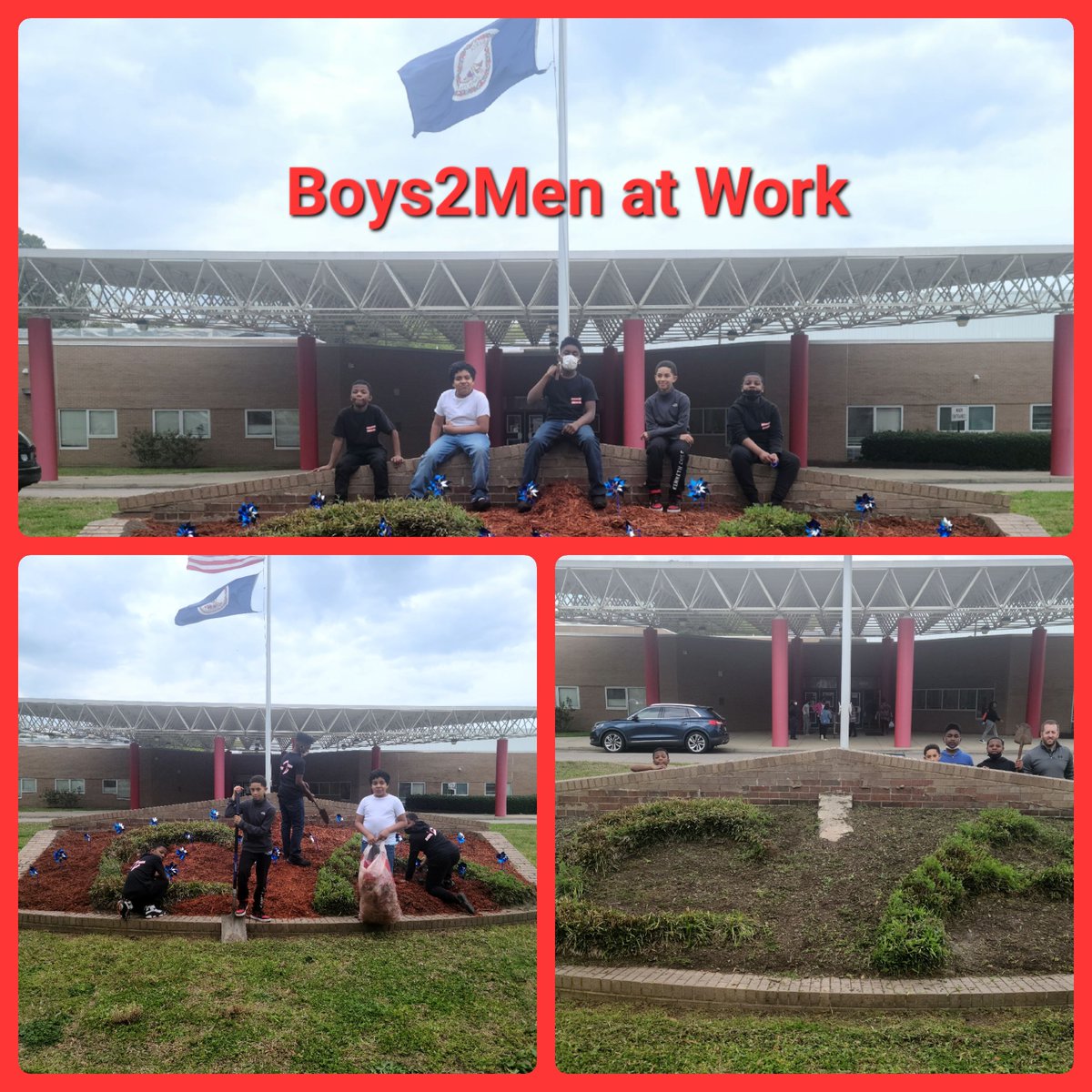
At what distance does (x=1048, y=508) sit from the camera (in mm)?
13289

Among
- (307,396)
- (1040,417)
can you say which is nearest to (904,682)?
(1040,417)

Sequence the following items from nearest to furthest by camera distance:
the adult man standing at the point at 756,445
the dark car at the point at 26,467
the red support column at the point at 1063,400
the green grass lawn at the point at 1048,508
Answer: the adult man standing at the point at 756,445 < the dark car at the point at 26,467 < the green grass lawn at the point at 1048,508 < the red support column at the point at 1063,400

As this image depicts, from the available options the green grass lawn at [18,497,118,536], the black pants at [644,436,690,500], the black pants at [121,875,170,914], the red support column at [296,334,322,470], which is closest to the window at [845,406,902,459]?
the red support column at [296,334,322,470]

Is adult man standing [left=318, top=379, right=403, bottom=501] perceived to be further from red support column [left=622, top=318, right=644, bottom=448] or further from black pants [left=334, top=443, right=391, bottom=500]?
red support column [left=622, top=318, right=644, bottom=448]

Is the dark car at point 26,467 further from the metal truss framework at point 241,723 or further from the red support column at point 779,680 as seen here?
the red support column at point 779,680

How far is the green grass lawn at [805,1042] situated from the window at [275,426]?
71.8 ft

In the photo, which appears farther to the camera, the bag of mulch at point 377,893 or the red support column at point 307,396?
the red support column at point 307,396

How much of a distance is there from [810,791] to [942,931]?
1294 mm

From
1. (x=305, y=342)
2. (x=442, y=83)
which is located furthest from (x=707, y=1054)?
(x=305, y=342)

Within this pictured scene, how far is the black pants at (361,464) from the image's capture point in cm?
906

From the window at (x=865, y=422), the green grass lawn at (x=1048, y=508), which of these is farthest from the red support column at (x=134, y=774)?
the window at (x=865, y=422)

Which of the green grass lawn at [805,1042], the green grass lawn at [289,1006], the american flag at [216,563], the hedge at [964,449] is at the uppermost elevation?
the hedge at [964,449]

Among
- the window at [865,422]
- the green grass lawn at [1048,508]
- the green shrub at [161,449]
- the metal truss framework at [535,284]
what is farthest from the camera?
the window at [865,422]

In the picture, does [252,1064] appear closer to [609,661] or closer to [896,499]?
[609,661]
